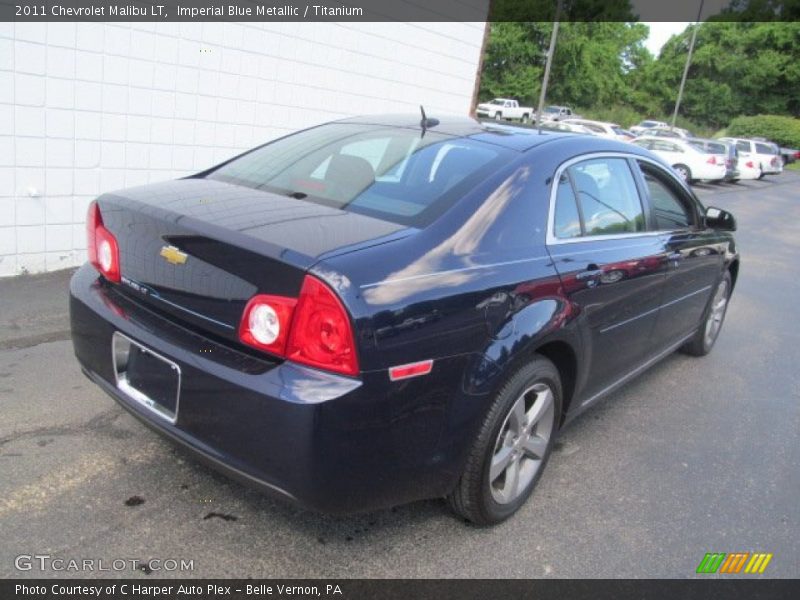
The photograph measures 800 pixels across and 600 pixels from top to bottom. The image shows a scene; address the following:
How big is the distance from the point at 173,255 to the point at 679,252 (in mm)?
2982

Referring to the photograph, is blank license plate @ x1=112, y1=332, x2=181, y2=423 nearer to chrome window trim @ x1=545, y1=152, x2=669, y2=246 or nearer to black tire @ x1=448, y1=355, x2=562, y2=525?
black tire @ x1=448, y1=355, x2=562, y2=525

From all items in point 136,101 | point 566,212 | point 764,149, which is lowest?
point 566,212

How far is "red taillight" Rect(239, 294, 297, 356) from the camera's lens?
2.15 m

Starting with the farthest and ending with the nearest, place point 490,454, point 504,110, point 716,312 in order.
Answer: point 504,110 → point 716,312 → point 490,454

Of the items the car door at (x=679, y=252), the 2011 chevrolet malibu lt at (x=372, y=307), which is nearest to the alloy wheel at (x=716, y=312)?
the car door at (x=679, y=252)

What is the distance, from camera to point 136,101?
19.0ft

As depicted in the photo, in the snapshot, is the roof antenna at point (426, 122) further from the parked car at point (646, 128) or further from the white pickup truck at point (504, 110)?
the white pickup truck at point (504, 110)

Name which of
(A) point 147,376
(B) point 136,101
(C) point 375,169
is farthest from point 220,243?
(B) point 136,101

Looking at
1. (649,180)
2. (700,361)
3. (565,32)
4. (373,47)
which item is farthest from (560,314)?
(565,32)

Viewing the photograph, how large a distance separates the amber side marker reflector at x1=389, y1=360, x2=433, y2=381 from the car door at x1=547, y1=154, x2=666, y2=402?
2.99ft

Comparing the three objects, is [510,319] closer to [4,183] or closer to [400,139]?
[400,139]

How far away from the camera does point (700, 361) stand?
5.35 meters

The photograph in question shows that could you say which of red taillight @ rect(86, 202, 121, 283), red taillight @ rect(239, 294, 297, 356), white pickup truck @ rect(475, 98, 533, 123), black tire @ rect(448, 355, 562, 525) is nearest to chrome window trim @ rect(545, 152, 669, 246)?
black tire @ rect(448, 355, 562, 525)
